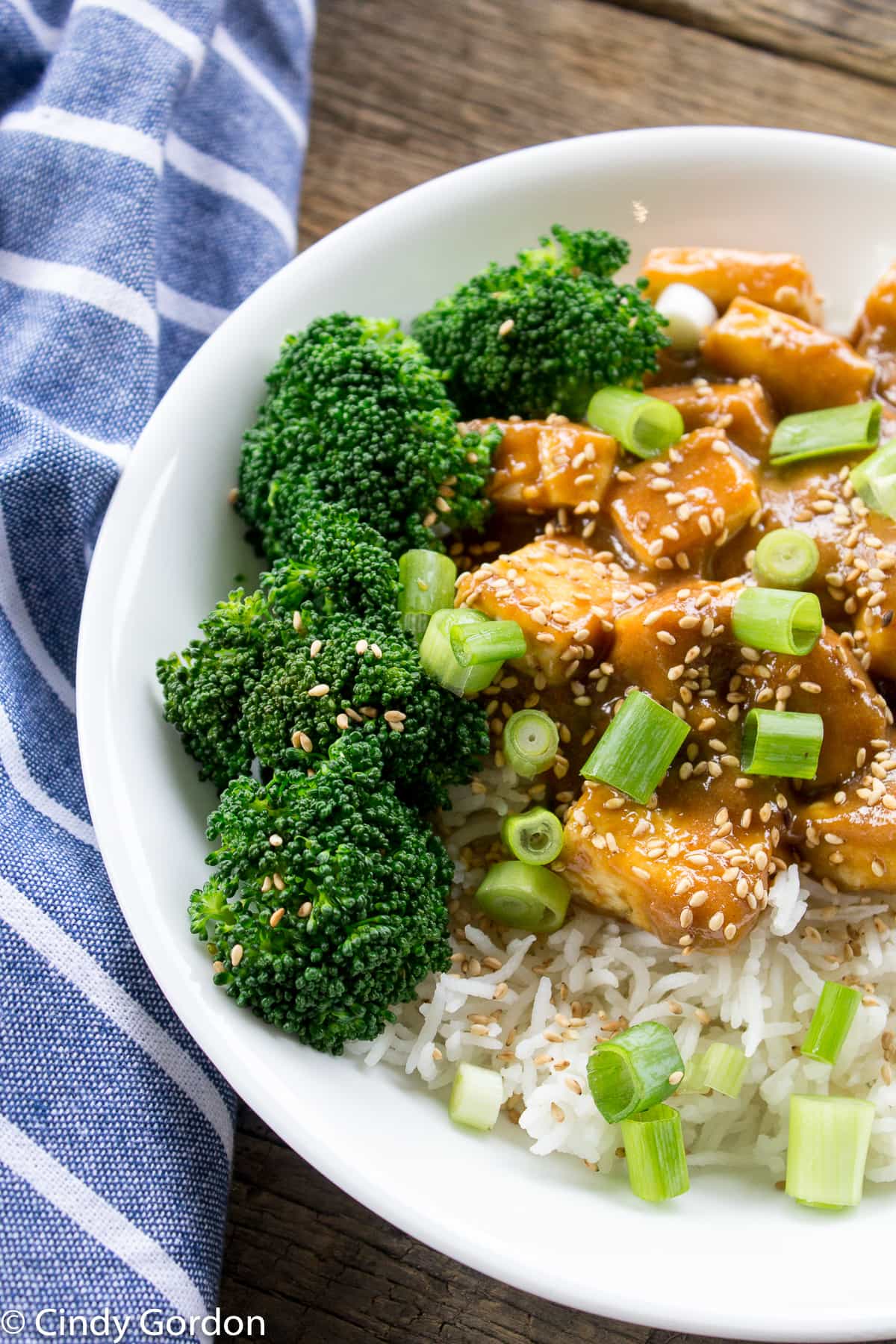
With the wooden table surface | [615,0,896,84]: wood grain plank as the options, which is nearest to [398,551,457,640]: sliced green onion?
the wooden table surface

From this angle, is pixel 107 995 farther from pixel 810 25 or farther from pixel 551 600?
pixel 810 25

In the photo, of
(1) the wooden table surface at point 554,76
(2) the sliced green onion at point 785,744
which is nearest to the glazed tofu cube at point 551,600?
(2) the sliced green onion at point 785,744

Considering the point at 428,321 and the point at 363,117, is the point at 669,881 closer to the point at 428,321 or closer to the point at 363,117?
the point at 428,321

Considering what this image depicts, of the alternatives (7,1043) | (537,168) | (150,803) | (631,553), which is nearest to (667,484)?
(631,553)

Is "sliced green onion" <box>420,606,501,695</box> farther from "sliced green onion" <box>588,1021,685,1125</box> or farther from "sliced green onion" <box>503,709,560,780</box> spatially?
"sliced green onion" <box>588,1021,685,1125</box>

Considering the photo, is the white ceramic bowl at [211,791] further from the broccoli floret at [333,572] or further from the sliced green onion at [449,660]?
the sliced green onion at [449,660]

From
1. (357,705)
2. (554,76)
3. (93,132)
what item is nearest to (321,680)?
(357,705)
